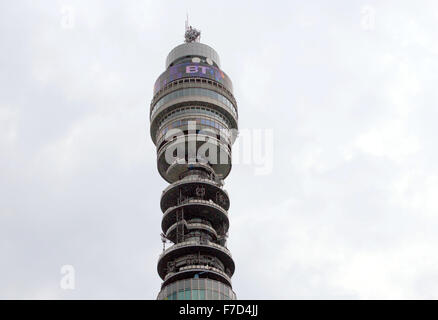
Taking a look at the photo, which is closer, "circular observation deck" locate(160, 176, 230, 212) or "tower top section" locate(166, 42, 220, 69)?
"circular observation deck" locate(160, 176, 230, 212)

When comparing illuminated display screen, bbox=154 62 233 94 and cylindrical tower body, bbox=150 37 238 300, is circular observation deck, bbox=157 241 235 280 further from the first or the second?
illuminated display screen, bbox=154 62 233 94

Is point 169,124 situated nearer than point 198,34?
Yes

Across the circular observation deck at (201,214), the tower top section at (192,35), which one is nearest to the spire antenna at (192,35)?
the tower top section at (192,35)

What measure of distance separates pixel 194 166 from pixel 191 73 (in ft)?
84.1

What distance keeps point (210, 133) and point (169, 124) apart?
10342 mm

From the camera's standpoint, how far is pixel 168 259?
443 feet

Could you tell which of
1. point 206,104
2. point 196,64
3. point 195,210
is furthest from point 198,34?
point 195,210

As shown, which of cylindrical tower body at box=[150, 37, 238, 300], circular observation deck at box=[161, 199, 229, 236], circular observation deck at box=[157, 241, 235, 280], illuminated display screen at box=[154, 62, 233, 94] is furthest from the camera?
illuminated display screen at box=[154, 62, 233, 94]

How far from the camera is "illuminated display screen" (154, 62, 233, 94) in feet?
534

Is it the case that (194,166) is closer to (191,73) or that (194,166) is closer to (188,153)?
(188,153)

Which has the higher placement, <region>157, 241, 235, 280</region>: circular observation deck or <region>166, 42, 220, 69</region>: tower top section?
<region>166, 42, 220, 69</region>: tower top section

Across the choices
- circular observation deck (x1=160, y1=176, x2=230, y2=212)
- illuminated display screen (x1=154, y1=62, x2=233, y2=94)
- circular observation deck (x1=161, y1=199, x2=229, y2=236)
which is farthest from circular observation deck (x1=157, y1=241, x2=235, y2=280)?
illuminated display screen (x1=154, y1=62, x2=233, y2=94)

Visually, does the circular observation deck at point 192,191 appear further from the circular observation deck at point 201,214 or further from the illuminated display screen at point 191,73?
the illuminated display screen at point 191,73
